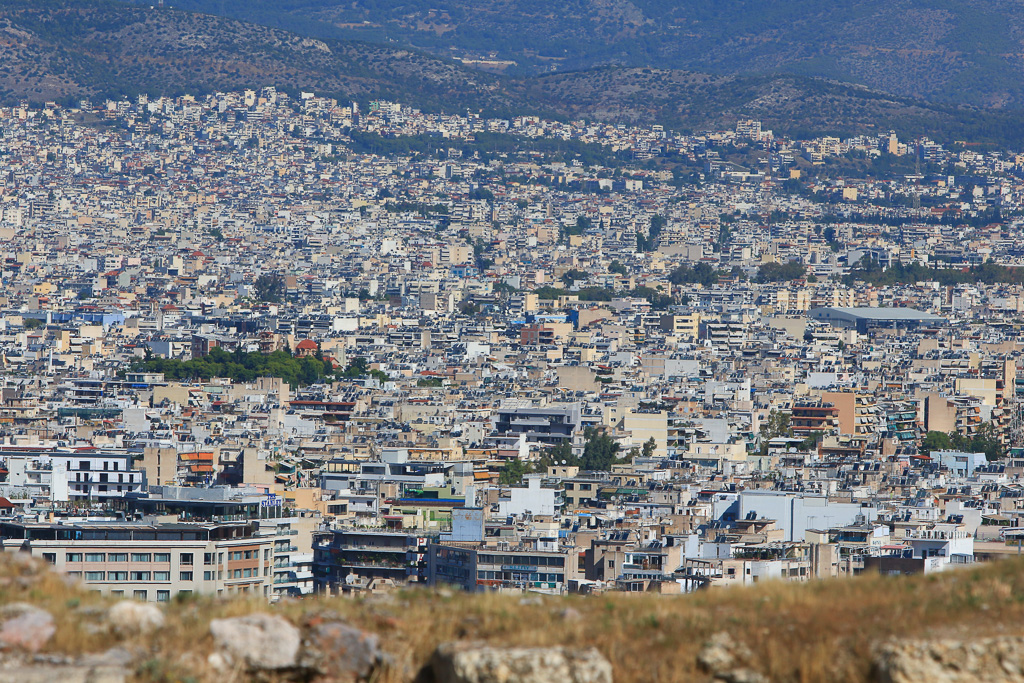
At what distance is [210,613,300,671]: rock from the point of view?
13422 mm

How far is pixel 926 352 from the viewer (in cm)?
10831

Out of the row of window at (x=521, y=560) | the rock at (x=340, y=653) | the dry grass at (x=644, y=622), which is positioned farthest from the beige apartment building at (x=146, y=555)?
the rock at (x=340, y=653)

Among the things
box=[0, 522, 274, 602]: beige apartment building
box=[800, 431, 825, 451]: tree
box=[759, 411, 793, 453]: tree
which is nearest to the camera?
box=[0, 522, 274, 602]: beige apartment building

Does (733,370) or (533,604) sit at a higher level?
(533,604)

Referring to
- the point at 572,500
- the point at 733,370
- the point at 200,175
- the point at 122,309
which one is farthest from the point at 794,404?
the point at 200,175

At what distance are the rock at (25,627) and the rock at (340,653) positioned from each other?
1494 mm

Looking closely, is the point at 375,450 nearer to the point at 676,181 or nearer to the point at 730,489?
the point at 730,489

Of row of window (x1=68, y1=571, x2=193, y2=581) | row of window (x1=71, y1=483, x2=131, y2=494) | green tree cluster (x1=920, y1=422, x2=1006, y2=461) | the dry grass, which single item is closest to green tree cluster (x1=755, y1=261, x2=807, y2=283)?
green tree cluster (x1=920, y1=422, x2=1006, y2=461)

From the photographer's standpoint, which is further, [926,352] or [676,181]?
[676,181]

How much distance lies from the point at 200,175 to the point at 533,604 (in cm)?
17522

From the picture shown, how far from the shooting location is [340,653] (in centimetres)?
1359

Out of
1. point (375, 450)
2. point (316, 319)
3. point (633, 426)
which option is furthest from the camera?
point (316, 319)

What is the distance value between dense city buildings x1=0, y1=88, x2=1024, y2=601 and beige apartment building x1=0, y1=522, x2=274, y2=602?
57 millimetres

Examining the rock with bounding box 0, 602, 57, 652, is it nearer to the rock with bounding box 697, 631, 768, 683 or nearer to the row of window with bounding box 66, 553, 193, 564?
the rock with bounding box 697, 631, 768, 683
